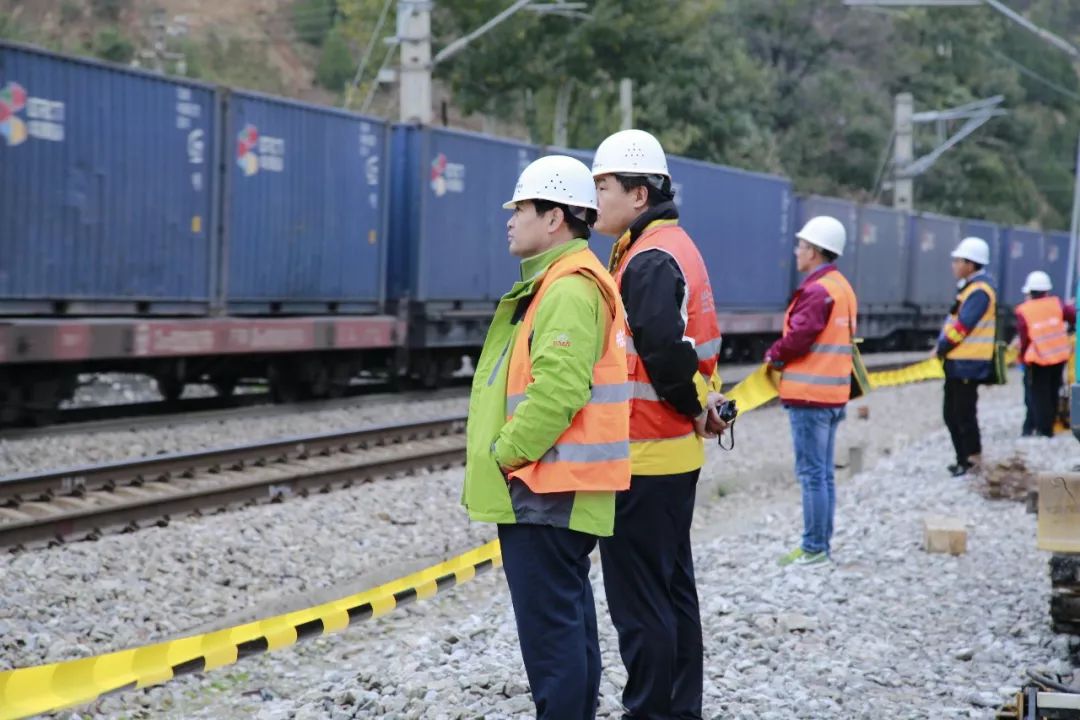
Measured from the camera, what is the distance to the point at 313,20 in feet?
252

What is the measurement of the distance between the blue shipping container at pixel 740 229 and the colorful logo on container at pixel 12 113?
34.8ft

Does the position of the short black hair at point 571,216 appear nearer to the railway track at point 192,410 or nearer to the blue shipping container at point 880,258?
the railway track at point 192,410

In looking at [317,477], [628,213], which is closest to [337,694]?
[628,213]

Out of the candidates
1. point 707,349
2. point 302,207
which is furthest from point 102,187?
point 707,349

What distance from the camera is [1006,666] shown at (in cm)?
625

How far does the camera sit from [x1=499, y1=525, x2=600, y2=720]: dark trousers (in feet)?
13.7

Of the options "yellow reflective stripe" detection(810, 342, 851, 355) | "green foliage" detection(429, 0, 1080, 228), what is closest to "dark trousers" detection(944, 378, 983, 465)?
"yellow reflective stripe" detection(810, 342, 851, 355)

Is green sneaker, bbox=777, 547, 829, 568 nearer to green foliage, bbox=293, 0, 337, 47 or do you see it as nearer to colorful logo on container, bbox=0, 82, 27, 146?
colorful logo on container, bbox=0, 82, 27, 146

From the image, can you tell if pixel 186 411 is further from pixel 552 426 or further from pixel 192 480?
pixel 552 426

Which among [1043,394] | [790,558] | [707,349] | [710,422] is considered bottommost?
[790,558]

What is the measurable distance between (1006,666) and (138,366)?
10.2m

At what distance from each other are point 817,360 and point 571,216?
3819mm

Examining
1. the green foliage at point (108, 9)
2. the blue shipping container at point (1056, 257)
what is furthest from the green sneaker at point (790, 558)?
the green foliage at point (108, 9)

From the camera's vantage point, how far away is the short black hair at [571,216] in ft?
14.1
